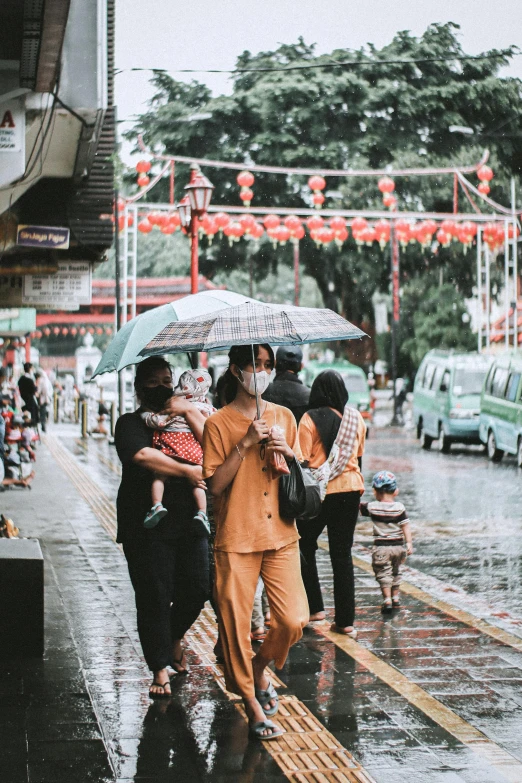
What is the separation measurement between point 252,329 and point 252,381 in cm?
24

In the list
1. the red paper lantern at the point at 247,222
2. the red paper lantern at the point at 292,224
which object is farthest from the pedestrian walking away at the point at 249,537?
the red paper lantern at the point at 292,224

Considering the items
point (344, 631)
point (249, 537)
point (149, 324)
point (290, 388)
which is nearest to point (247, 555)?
point (249, 537)

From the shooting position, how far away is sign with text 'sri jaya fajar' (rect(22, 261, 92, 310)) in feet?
57.7

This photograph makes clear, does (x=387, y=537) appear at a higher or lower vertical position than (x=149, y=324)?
lower

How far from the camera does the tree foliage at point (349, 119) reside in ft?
114

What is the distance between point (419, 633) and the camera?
7.68 metres

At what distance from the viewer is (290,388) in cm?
796

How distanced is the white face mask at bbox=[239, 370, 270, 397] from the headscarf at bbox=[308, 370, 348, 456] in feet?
6.81

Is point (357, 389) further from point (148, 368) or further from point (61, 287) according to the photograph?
point (148, 368)

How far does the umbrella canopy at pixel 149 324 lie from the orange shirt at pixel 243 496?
1.11 metres

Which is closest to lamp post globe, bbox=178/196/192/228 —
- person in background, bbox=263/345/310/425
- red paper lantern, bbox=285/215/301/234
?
red paper lantern, bbox=285/215/301/234

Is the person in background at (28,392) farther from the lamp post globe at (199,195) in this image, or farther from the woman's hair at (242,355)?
the woman's hair at (242,355)

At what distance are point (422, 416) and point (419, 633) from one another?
20.2m

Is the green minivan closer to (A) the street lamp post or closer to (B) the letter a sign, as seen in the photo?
(A) the street lamp post
